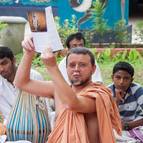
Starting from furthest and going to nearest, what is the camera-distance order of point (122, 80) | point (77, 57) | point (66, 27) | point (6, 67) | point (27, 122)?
1. point (66, 27)
2. point (122, 80)
3. point (6, 67)
4. point (27, 122)
5. point (77, 57)

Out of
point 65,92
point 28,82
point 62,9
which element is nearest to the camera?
point 65,92

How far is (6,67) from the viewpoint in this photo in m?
4.57

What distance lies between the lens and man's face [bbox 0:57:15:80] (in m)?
4.57

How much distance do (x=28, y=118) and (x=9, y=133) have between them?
0.57ft

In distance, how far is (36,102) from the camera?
12.9 ft

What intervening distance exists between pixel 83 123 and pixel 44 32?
0.62 meters

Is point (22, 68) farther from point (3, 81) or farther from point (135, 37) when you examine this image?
point (135, 37)

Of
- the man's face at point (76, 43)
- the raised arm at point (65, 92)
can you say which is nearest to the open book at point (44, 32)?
the raised arm at point (65, 92)

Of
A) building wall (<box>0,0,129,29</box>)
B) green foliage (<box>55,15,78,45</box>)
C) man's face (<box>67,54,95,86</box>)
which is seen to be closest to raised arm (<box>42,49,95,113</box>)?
man's face (<box>67,54,95,86</box>)

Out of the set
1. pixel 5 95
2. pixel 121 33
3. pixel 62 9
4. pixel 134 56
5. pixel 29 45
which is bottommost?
pixel 134 56

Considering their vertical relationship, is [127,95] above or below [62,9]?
below

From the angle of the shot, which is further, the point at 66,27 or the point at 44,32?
the point at 66,27

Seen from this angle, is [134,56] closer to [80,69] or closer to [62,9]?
[62,9]

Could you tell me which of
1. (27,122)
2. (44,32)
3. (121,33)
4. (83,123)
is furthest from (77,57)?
(121,33)
